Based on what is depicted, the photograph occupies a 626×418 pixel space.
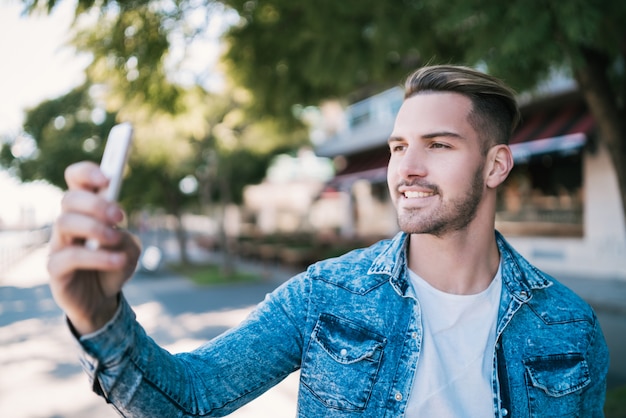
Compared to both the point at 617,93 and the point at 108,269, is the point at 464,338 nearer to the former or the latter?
the point at 108,269

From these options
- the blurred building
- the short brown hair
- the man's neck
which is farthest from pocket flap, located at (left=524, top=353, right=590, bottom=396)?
the blurred building

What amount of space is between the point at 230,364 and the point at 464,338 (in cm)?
77

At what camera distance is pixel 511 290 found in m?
1.97

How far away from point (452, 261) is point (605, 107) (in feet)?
13.0

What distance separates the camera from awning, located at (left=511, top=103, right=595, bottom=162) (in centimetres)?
1294

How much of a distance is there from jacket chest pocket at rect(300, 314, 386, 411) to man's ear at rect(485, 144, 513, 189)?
0.75 metres

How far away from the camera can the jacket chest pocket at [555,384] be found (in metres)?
1.82

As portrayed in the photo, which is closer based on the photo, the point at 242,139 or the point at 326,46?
the point at 326,46

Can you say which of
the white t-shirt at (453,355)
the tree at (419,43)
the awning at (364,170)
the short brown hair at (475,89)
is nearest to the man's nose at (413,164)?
the short brown hair at (475,89)

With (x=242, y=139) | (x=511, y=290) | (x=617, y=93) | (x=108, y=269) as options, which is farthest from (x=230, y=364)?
(x=242, y=139)

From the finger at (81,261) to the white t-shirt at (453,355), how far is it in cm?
110

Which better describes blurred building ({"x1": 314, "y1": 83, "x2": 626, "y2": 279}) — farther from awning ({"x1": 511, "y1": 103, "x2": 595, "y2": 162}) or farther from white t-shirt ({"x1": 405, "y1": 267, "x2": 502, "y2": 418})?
white t-shirt ({"x1": 405, "y1": 267, "x2": 502, "y2": 418})

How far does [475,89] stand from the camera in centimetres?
201

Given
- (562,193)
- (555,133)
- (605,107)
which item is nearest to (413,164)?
(605,107)
